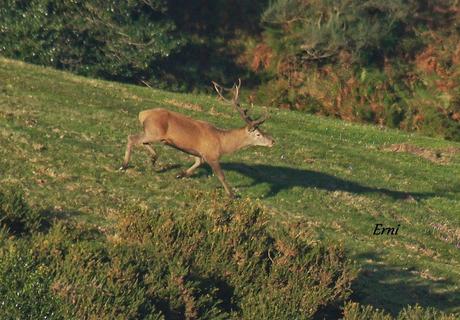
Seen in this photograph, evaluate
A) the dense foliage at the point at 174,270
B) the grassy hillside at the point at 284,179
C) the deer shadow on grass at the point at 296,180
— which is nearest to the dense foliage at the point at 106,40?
the grassy hillside at the point at 284,179

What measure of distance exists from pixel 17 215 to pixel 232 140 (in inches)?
284

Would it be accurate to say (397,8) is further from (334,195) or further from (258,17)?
(334,195)

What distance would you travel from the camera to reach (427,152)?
36594 mm

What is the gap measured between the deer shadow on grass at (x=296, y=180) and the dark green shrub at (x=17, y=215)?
8.44 metres

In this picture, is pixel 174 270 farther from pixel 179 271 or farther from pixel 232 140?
pixel 232 140

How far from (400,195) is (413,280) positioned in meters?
7.79

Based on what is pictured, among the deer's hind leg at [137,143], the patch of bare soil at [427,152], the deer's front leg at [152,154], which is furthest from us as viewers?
the patch of bare soil at [427,152]

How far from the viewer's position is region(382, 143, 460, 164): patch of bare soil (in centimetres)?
3591

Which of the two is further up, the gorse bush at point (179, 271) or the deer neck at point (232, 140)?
the deer neck at point (232, 140)

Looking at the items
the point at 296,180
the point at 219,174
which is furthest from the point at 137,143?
the point at 296,180

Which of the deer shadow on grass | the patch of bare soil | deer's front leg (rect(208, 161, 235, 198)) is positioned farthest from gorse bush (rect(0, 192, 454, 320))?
the patch of bare soil

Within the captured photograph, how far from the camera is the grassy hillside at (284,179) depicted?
845 inches

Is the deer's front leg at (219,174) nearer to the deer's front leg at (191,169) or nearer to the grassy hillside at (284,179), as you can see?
the deer's front leg at (191,169)

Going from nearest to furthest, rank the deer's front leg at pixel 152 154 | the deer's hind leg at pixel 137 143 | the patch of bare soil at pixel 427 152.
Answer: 1. the deer's hind leg at pixel 137 143
2. the deer's front leg at pixel 152 154
3. the patch of bare soil at pixel 427 152
